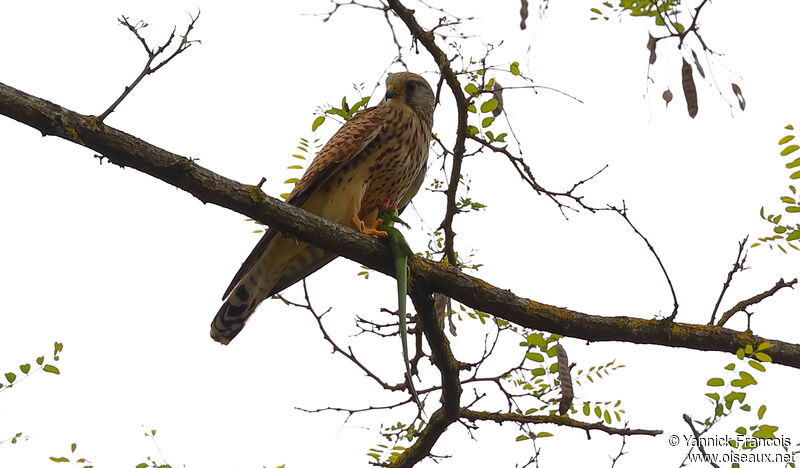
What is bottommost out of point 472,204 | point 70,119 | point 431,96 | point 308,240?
point 308,240

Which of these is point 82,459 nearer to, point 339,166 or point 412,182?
point 339,166

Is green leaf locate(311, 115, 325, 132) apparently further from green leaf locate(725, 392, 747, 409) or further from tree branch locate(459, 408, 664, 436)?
green leaf locate(725, 392, 747, 409)

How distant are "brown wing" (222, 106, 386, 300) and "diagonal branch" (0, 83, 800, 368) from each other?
3.02 ft

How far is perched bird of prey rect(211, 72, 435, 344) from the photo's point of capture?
383 centimetres

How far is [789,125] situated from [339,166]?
2008 mm

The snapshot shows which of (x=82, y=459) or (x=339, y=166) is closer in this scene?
(x=82, y=459)

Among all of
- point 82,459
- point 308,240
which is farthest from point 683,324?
point 82,459

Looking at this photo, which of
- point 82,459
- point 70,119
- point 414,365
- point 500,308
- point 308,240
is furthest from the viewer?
point 414,365

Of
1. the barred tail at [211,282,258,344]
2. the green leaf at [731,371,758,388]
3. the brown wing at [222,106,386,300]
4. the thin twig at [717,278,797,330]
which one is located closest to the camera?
the green leaf at [731,371,758,388]

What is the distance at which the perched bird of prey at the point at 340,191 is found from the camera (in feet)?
12.6

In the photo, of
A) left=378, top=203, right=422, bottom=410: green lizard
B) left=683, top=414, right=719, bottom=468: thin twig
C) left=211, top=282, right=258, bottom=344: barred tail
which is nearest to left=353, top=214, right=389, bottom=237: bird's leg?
left=378, top=203, right=422, bottom=410: green lizard

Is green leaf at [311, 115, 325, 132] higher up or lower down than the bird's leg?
higher up

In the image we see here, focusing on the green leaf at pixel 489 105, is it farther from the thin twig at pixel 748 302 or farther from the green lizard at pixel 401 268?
the thin twig at pixel 748 302

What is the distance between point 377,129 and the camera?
401 centimetres
